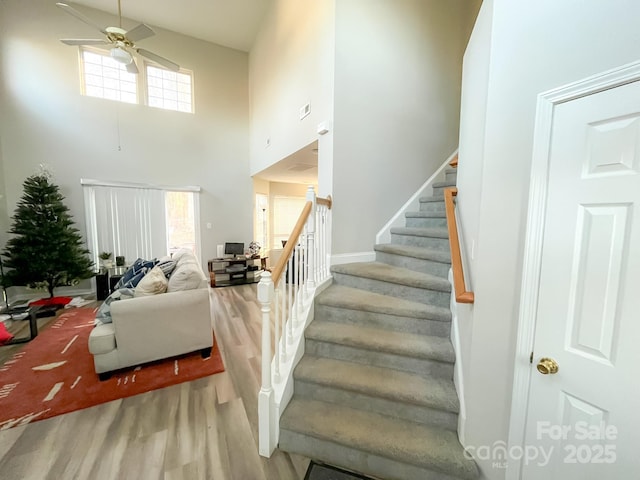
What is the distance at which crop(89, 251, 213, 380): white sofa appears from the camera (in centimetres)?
226

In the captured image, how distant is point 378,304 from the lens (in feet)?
6.96

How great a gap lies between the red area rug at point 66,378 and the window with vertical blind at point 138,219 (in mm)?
2327

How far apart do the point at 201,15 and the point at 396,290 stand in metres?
6.01

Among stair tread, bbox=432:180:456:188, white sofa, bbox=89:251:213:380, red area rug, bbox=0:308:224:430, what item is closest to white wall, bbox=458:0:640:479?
stair tread, bbox=432:180:456:188

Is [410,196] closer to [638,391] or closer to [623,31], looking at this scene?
[623,31]

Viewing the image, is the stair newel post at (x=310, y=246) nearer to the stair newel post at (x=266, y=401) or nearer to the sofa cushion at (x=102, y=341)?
the stair newel post at (x=266, y=401)

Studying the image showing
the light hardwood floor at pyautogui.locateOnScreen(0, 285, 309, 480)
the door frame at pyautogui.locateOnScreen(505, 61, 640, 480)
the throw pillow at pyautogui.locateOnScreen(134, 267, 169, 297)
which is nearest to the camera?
the door frame at pyautogui.locateOnScreen(505, 61, 640, 480)

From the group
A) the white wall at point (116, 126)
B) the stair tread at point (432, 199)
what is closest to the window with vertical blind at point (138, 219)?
the white wall at point (116, 126)

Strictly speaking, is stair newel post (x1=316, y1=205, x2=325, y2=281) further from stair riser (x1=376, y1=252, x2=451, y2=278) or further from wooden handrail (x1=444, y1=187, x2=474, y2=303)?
wooden handrail (x1=444, y1=187, x2=474, y2=303)

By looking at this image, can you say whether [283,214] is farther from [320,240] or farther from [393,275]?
[393,275]

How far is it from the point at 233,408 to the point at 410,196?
3.01 meters

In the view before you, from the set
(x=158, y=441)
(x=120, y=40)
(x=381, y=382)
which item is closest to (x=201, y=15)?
(x=120, y=40)

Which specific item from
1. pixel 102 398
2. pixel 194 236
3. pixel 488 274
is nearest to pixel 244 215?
pixel 194 236

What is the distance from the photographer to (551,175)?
3.37 feet
